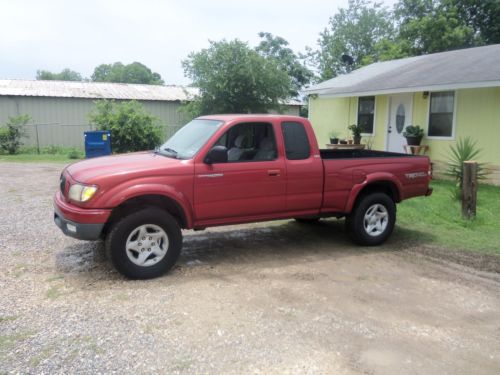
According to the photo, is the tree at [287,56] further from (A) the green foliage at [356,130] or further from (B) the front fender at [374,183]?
(B) the front fender at [374,183]

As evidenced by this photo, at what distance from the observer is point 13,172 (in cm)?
1411

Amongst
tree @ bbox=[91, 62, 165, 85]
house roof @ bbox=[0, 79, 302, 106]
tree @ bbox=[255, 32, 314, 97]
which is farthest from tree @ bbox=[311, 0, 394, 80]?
tree @ bbox=[91, 62, 165, 85]

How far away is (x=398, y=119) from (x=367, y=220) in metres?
9.12

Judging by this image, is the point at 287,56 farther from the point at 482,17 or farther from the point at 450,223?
the point at 450,223

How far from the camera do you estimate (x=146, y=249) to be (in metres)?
5.17

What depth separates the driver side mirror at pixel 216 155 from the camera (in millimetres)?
5410

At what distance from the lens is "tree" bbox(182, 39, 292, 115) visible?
19172 millimetres

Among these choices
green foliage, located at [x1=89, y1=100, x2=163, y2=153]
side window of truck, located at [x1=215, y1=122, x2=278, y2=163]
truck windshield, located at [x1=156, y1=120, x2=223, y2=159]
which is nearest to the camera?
truck windshield, located at [x1=156, y1=120, x2=223, y2=159]

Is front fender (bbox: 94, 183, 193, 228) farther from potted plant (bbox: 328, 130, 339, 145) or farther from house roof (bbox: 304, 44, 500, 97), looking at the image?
potted plant (bbox: 328, 130, 339, 145)

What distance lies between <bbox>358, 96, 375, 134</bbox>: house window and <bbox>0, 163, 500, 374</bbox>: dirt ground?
10.0m

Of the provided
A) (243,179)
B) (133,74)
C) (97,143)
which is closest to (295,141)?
(243,179)

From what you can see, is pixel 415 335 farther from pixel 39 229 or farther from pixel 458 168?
pixel 458 168

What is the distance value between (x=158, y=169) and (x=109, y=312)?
167 centimetres

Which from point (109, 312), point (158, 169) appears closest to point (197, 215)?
point (158, 169)
